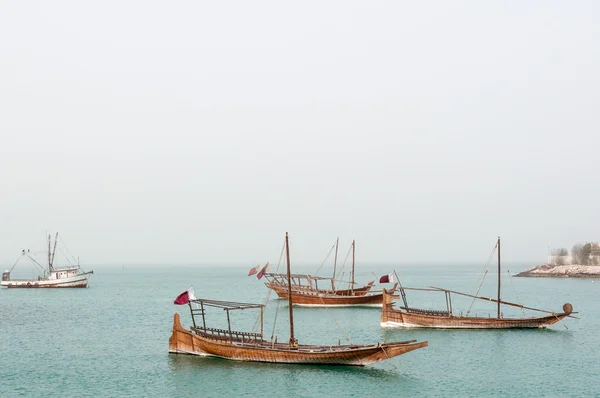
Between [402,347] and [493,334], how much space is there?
25113 mm

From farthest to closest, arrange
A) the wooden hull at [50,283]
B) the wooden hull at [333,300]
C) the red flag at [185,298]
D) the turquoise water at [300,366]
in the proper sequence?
1. the wooden hull at [50,283]
2. the wooden hull at [333,300]
3. the red flag at [185,298]
4. the turquoise water at [300,366]

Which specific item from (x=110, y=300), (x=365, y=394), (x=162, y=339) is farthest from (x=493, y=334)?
(x=110, y=300)

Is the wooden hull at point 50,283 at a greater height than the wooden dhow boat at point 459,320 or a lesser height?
lesser

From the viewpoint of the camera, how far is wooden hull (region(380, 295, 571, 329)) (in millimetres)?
67625

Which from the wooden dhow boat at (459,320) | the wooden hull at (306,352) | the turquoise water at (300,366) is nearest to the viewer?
the turquoise water at (300,366)

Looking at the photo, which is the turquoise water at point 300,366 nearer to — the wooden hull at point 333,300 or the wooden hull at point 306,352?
the wooden hull at point 306,352

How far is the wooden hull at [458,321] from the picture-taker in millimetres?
67625

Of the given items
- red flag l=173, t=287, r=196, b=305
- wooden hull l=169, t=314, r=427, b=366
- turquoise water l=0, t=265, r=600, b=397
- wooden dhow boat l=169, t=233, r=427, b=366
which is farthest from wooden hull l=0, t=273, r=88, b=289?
red flag l=173, t=287, r=196, b=305

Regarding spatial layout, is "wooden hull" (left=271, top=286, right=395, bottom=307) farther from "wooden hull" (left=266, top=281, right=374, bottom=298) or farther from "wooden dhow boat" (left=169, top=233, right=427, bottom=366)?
"wooden dhow boat" (left=169, top=233, right=427, bottom=366)


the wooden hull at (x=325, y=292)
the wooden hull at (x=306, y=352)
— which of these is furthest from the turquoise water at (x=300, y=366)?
the wooden hull at (x=325, y=292)

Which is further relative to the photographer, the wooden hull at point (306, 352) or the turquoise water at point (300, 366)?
the wooden hull at point (306, 352)

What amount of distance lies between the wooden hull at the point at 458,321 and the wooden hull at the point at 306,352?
2335cm

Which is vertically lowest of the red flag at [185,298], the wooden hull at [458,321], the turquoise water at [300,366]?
the turquoise water at [300,366]

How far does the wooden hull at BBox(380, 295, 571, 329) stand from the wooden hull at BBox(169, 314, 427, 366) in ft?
76.6
